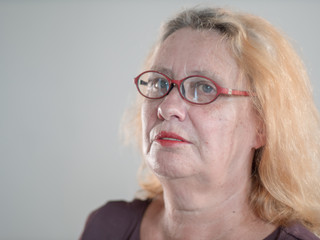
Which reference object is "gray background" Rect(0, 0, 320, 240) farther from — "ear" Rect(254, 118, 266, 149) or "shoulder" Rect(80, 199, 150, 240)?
"ear" Rect(254, 118, 266, 149)

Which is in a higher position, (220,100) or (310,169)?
(220,100)

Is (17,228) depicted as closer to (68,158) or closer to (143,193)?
(68,158)

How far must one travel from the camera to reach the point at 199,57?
150 cm

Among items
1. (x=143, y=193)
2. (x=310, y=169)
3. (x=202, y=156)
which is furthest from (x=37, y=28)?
(x=310, y=169)

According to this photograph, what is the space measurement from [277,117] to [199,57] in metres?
0.42

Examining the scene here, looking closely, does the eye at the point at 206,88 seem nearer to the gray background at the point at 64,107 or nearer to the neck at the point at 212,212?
the neck at the point at 212,212

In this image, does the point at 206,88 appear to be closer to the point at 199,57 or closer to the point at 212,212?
the point at 199,57

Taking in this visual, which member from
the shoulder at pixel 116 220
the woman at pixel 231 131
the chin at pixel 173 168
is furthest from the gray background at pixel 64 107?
the chin at pixel 173 168

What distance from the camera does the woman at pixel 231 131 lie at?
4.80 feet

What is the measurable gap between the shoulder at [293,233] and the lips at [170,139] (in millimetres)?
549

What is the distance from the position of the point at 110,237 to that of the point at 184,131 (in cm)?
77

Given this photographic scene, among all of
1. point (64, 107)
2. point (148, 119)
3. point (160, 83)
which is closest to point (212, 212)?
point (148, 119)

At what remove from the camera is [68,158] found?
2.99m

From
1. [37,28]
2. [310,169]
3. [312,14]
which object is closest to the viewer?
[310,169]
